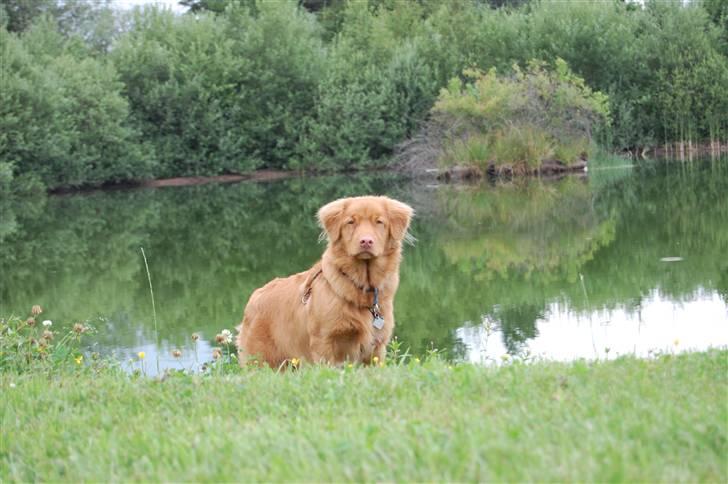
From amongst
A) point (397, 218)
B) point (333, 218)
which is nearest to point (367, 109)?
point (397, 218)

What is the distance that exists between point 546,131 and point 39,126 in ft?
62.5

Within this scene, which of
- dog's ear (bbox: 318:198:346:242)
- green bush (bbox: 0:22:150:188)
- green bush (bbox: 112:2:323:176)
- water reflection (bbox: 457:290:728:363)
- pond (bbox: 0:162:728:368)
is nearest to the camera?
dog's ear (bbox: 318:198:346:242)

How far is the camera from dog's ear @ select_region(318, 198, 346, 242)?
25.6ft

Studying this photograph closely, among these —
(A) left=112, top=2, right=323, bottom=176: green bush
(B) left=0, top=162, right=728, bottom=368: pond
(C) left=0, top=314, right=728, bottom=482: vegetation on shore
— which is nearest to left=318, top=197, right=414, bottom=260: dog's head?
(C) left=0, top=314, right=728, bottom=482: vegetation on shore

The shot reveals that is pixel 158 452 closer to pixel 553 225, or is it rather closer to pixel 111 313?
pixel 111 313

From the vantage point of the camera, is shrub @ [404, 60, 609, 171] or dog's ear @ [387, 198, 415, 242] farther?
shrub @ [404, 60, 609, 171]

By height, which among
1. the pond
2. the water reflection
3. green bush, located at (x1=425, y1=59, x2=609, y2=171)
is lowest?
the pond

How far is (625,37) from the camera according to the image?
44.8 m

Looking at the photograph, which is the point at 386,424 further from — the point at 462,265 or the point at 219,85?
the point at 219,85

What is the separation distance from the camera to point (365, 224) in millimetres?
7758

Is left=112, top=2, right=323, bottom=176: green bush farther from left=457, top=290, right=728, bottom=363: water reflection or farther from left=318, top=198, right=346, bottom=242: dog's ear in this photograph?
left=318, top=198, right=346, bottom=242: dog's ear

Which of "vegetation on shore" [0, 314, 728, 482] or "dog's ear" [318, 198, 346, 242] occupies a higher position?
"dog's ear" [318, 198, 346, 242]

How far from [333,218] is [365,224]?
246mm

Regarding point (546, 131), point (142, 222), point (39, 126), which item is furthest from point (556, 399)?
point (39, 126)
